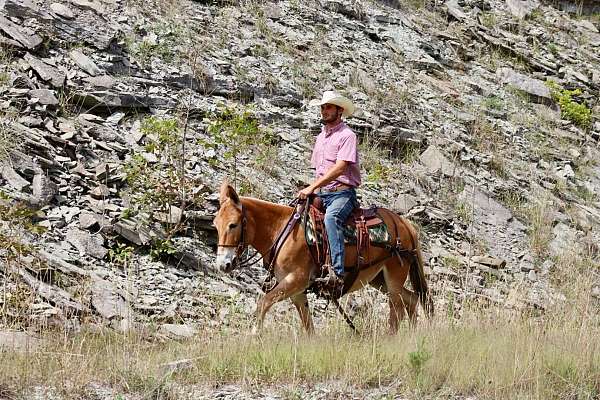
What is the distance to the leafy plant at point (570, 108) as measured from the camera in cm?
1853

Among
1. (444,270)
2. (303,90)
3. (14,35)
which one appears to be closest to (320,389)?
(444,270)

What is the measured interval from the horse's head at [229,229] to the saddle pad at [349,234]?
0.72m

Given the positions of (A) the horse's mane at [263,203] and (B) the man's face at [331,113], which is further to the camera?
(B) the man's face at [331,113]

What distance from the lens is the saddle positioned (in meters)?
8.39

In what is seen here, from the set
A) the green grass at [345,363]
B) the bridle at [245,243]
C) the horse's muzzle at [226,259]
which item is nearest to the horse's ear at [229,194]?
the bridle at [245,243]

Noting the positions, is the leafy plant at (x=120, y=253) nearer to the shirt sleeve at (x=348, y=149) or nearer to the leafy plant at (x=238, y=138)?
the leafy plant at (x=238, y=138)

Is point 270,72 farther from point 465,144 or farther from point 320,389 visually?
point 320,389

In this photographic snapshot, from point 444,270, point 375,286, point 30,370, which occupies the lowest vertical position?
point 444,270

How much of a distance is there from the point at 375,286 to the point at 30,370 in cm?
471

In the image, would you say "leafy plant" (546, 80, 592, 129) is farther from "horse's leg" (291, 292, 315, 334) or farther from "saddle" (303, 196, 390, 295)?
"horse's leg" (291, 292, 315, 334)

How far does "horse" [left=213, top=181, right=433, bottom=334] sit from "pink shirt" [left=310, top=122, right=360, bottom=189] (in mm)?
596

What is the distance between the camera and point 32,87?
12023 mm

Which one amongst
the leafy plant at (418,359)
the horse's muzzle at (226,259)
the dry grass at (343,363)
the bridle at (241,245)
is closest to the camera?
the dry grass at (343,363)

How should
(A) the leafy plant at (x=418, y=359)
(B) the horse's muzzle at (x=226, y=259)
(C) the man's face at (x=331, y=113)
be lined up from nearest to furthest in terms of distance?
(A) the leafy plant at (x=418, y=359) → (B) the horse's muzzle at (x=226, y=259) → (C) the man's face at (x=331, y=113)
